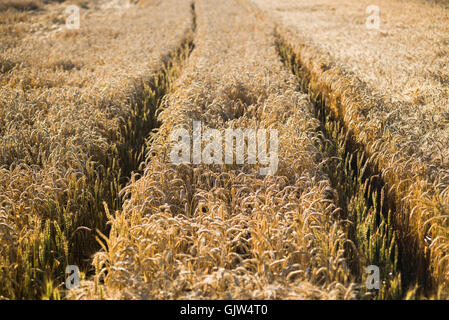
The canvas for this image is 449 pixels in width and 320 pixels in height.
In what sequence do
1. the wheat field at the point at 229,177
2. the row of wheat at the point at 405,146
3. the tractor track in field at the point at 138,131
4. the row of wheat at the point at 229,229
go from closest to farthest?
the row of wheat at the point at 229,229 → the wheat field at the point at 229,177 → the row of wheat at the point at 405,146 → the tractor track in field at the point at 138,131

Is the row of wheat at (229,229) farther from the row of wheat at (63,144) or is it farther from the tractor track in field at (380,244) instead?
the row of wheat at (63,144)

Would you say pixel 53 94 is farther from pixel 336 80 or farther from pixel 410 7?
pixel 410 7

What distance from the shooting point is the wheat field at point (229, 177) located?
96.6 inches

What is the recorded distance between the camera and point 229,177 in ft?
11.9

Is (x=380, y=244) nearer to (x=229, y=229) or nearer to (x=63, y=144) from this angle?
(x=229, y=229)

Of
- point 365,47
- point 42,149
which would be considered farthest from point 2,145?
point 365,47

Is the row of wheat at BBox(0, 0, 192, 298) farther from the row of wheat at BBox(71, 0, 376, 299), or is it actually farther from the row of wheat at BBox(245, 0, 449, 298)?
the row of wheat at BBox(245, 0, 449, 298)

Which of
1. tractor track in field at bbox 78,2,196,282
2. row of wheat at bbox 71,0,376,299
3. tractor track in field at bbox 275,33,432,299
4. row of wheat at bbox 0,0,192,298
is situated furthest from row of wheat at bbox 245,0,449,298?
row of wheat at bbox 0,0,192,298

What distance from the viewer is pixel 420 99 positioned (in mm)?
5504

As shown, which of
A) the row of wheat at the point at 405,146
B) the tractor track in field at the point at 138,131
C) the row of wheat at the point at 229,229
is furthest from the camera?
the tractor track in field at the point at 138,131

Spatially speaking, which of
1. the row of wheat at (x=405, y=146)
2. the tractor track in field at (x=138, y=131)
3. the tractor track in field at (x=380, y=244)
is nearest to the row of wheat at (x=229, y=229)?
the tractor track in field at (x=380, y=244)

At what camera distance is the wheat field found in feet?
8.05

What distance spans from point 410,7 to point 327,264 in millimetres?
13939

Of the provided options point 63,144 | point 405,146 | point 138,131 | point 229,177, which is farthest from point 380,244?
→ point 138,131
